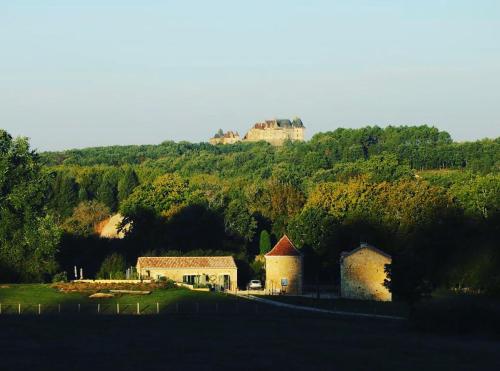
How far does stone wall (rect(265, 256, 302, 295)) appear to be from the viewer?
8450cm

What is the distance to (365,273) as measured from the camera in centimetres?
7994

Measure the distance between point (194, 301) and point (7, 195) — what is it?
21240 mm

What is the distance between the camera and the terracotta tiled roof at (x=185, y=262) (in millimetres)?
85250

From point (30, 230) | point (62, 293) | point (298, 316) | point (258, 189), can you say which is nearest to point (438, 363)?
point (298, 316)

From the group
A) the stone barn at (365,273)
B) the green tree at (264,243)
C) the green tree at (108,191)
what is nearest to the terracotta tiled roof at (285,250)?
the stone barn at (365,273)

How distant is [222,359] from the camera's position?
155ft

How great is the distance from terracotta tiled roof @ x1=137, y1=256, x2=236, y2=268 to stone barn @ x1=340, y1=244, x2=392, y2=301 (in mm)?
9888

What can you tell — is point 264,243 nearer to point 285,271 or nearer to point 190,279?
point 285,271

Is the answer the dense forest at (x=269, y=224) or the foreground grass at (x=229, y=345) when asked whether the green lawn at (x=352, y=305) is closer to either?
the dense forest at (x=269, y=224)

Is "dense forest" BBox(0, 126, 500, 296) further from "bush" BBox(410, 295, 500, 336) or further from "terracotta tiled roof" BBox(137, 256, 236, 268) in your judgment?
"bush" BBox(410, 295, 500, 336)

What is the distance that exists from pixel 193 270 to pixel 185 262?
3.36 feet

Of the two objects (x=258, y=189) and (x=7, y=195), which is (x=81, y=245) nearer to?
(x=7, y=195)

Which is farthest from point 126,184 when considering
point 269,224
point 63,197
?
point 269,224

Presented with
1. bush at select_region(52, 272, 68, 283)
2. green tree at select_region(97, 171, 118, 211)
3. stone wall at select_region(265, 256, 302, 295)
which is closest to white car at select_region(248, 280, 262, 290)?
stone wall at select_region(265, 256, 302, 295)
